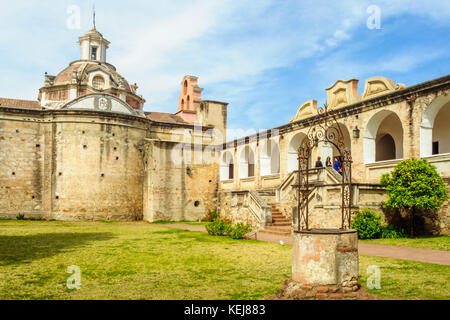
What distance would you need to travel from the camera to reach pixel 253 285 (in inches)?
265

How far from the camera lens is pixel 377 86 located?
58.9ft

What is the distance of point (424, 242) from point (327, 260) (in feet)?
26.0

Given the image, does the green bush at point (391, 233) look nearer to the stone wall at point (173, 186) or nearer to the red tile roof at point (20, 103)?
the stone wall at point (173, 186)

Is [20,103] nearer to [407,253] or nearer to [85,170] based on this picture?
[85,170]

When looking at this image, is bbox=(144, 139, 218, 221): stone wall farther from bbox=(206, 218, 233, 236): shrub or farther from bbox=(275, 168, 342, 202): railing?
bbox=(206, 218, 233, 236): shrub

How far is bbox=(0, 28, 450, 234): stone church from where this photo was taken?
1873 cm

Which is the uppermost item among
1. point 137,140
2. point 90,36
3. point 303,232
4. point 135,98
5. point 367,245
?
point 90,36

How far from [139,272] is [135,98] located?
2731cm

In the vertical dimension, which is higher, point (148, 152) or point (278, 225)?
point (148, 152)

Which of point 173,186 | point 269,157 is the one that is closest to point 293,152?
point 269,157

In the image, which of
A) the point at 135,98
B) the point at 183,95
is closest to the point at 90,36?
the point at 135,98

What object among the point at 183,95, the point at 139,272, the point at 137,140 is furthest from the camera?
the point at 183,95
